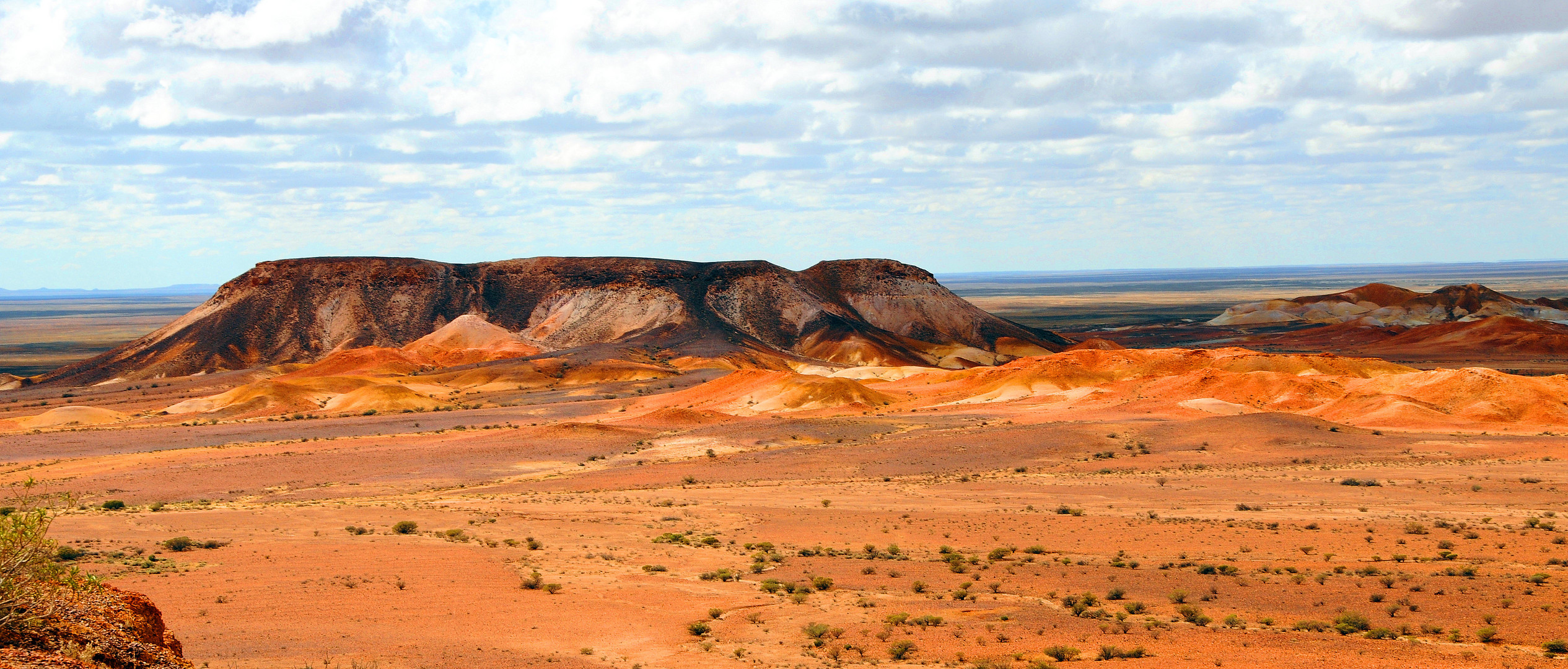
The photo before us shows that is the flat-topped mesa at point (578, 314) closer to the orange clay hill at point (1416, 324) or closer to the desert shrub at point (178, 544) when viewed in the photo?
the orange clay hill at point (1416, 324)

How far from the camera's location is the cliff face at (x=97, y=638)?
10.6m

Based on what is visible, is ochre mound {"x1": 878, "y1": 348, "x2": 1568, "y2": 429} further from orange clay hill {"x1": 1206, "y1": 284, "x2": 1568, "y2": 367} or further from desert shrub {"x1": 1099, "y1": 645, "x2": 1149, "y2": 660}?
desert shrub {"x1": 1099, "y1": 645, "x2": 1149, "y2": 660}

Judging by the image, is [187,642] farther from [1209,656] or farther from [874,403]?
[874,403]

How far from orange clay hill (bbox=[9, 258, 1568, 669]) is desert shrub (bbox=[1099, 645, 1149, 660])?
4cm

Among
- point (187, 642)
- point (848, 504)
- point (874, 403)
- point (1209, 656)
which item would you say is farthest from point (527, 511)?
point (874, 403)

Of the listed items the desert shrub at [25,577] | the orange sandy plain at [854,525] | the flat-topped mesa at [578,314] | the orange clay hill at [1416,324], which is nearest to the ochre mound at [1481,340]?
the orange clay hill at [1416,324]

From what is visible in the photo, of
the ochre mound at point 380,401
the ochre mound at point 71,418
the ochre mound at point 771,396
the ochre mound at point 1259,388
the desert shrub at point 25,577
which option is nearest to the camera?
the desert shrub at point 25,577

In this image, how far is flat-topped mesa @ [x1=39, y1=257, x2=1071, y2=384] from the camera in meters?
107

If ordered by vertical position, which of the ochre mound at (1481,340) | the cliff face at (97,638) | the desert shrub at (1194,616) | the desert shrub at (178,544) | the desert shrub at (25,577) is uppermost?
the desert shrub at (25,577)

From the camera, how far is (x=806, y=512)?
1291 inches

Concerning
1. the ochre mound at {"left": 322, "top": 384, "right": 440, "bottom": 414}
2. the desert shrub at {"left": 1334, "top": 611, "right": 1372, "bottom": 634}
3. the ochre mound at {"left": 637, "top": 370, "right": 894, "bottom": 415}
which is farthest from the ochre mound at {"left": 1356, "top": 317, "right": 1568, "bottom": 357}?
the desert shrub at {"left": 1334, "top": 611, "right": 1372, "bottom": 634}

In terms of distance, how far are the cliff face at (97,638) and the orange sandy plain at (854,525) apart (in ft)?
10.6

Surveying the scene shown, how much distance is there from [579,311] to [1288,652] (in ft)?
345

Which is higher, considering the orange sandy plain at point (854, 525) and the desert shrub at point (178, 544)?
the desert shrub at point (178, 544)
